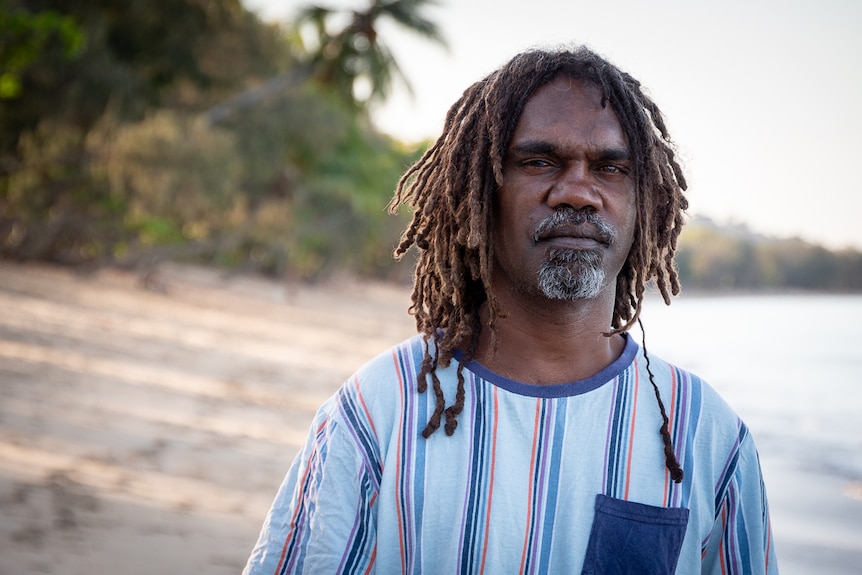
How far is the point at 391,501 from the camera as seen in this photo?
1708mm

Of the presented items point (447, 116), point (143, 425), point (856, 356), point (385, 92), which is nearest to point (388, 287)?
point (385, 92)

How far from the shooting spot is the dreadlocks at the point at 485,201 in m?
1.96

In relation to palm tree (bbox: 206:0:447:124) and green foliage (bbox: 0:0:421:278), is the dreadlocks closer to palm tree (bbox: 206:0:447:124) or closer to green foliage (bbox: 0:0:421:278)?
green foliage (bbox: 0:0:421:278)

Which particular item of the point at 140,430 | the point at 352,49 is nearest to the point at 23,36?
the point at 140,430

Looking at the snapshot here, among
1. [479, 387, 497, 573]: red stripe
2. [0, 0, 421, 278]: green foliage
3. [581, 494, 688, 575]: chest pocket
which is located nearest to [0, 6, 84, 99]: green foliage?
[0, 0, 421, 278]: green foliage

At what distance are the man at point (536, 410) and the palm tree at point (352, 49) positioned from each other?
64.7 ft

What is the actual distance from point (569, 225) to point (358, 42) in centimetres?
2086

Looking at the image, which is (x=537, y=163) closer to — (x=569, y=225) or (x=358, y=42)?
(x=569, y=225)

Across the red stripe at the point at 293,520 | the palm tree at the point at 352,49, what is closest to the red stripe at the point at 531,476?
the red stripe at the point at 293,520

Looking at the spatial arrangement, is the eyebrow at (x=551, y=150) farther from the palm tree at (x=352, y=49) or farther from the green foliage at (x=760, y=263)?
the palm tree at (x=352, y=49)

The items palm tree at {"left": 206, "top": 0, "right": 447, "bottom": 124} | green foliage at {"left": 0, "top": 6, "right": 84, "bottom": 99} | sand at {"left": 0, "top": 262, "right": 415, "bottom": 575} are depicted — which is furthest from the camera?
palm tree at {"left": 206, "top": 0, "right": 447, "bottom": 124}

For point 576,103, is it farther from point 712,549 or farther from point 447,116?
point 712,549

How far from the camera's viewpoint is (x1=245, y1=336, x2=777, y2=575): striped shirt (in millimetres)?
1695

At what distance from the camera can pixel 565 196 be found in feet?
6.19
